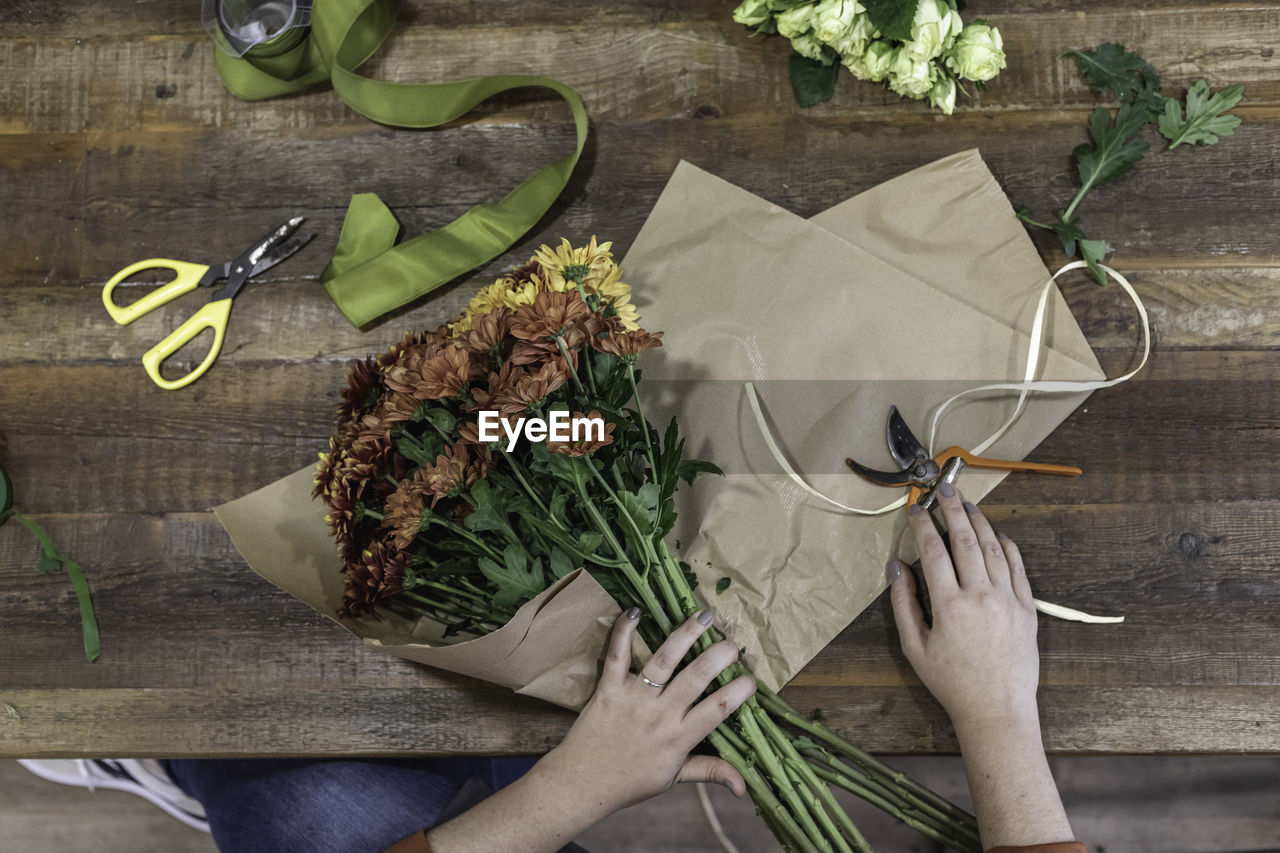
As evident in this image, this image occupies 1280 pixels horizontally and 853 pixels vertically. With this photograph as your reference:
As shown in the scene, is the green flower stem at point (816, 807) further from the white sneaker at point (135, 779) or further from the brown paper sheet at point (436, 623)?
the white sneaker at point (135, 779)

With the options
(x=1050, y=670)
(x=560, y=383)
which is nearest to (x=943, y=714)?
(x=1050, y=670)

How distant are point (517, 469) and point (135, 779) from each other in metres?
0.98

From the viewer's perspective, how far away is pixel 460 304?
834mm

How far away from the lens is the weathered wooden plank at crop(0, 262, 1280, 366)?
31.2 inches

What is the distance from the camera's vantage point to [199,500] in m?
0.83

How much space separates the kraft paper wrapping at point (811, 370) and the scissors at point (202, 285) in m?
0.18

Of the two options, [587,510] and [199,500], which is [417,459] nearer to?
[587,510]

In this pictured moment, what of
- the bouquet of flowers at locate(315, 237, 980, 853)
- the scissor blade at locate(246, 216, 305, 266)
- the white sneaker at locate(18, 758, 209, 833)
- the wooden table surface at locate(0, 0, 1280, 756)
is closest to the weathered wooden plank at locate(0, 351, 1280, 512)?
the wooden table surface at locate(0, 0, 1280, 756)

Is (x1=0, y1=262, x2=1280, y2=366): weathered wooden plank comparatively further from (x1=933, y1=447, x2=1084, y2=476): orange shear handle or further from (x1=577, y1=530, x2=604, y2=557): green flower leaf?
(x1=577, y1=530, x2=604, y2=557): green flower leaf

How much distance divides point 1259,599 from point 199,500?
3.20ft

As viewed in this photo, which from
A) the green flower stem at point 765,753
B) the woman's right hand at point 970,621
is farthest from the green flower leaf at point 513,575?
the woman's right hand at point 970,621

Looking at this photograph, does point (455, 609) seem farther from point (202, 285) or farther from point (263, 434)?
point (202, 285)

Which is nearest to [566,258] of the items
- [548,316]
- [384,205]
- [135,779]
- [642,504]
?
[548,316]

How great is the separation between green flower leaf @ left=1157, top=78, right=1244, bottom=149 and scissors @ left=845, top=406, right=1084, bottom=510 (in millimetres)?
334
